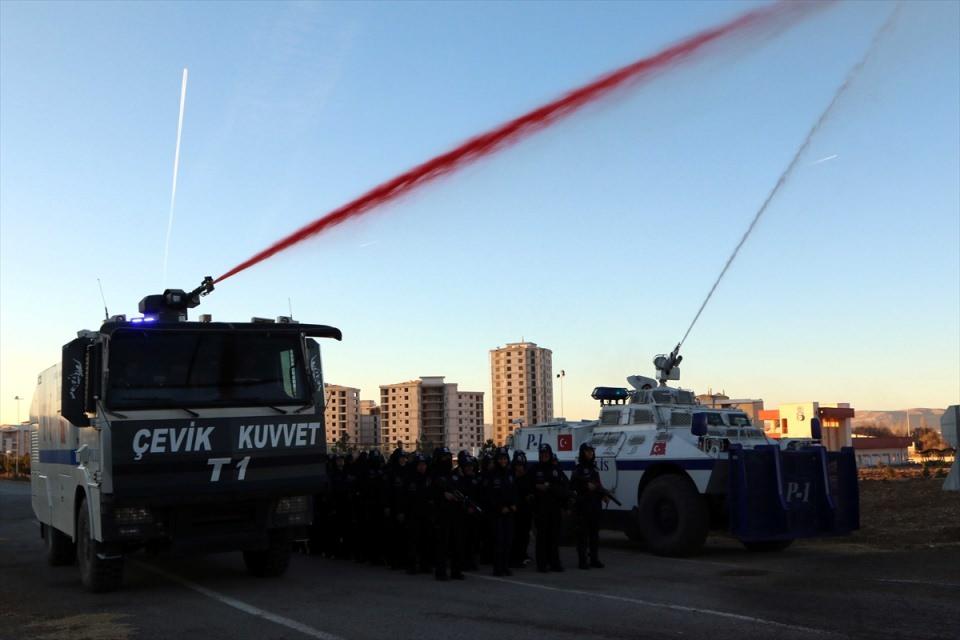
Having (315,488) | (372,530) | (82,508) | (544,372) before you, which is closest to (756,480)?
(372,530)

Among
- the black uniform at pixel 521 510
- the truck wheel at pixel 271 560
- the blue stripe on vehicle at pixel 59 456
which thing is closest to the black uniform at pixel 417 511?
the black uniform at pixel 521 510

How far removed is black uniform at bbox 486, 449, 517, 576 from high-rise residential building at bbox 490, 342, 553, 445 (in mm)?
131113

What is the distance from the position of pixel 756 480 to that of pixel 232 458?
309 inches

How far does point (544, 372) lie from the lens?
150 m

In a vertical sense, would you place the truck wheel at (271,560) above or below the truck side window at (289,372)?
below

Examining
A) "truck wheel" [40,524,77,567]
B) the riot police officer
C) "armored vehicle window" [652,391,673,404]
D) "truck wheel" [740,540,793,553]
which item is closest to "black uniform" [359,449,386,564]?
the riot police officer

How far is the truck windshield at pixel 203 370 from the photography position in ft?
36.0

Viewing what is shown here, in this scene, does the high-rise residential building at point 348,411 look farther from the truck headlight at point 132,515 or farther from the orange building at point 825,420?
the truck headlight at point 132,515

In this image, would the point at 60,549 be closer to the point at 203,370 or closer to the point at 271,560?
the point at 271,560

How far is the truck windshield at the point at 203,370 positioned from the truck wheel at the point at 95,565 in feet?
6.24

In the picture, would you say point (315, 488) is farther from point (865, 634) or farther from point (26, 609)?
point (865, 634)

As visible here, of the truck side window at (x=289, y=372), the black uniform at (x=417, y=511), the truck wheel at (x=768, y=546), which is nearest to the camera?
the truck side window at (x=289, y=372)

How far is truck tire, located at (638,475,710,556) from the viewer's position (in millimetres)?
14797

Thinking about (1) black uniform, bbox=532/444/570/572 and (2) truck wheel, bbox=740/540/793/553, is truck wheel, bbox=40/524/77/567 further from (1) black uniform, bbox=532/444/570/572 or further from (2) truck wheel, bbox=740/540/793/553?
(2) truck wheel, bbox=740/540/793/553
